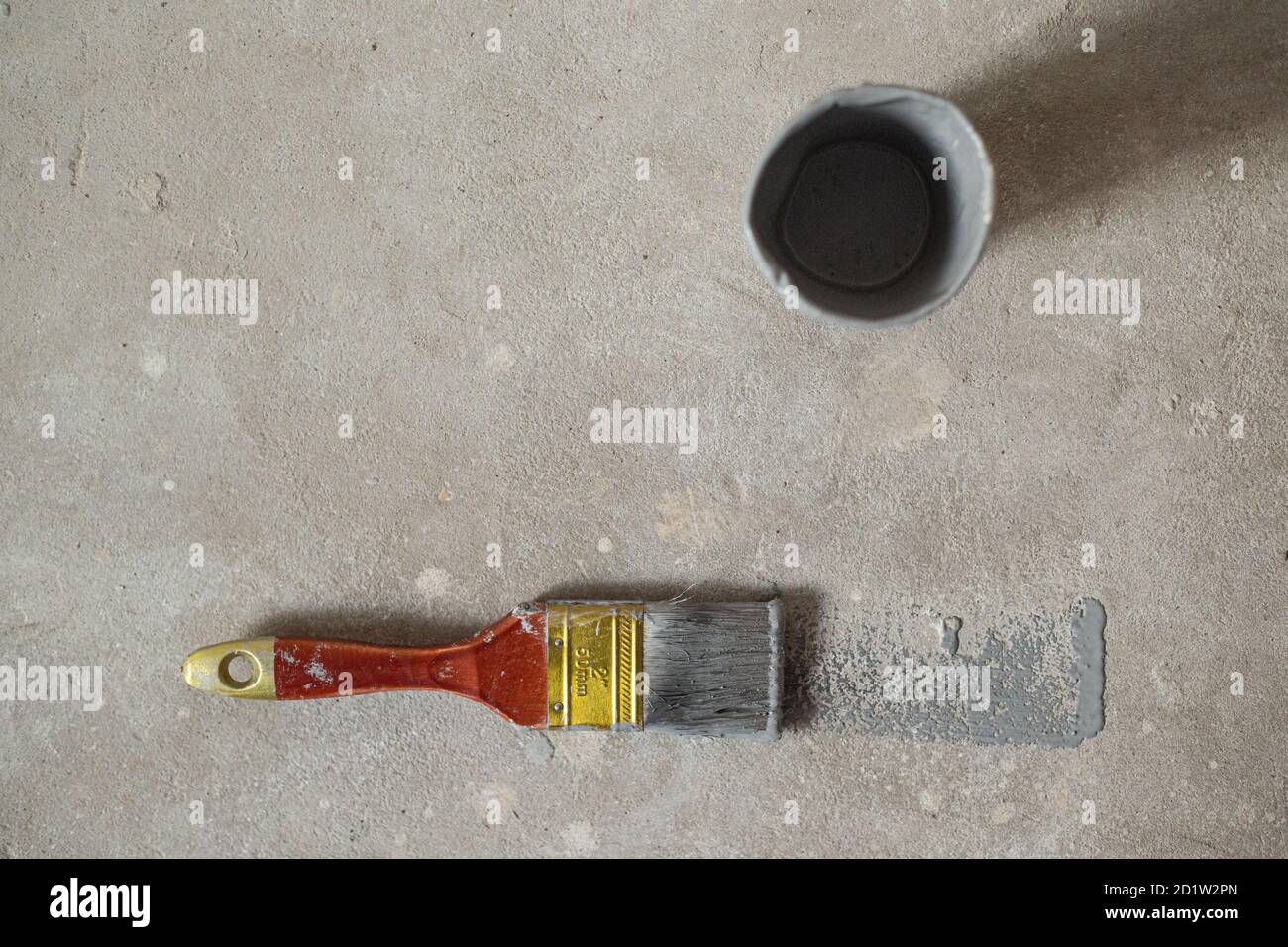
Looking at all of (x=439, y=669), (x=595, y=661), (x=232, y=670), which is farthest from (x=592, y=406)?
(x=232, y=670)

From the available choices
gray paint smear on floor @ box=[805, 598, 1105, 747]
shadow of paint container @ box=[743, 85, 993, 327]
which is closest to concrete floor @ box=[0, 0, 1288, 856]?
gray paint smear on floor @ box=[805, 598, 1105, 747]

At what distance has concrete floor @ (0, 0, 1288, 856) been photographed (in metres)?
2.17

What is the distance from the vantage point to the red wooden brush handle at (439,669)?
2105mm

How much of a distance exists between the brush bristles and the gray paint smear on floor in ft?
0.54

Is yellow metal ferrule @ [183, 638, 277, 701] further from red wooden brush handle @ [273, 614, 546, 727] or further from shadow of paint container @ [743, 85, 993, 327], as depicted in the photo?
shadow of paint container @ [743, 85, 993, 327]

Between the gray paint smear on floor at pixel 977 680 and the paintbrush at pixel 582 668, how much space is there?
0.21 metres

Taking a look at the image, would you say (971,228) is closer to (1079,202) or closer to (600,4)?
(1079,202)

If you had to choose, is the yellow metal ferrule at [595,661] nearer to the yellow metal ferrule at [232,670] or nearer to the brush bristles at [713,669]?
the brush bristles at [713,669]

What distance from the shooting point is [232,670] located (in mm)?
2170

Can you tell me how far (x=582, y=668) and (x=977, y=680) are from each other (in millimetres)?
995

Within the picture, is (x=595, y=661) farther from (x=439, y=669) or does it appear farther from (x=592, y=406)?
(x=592, y=406)

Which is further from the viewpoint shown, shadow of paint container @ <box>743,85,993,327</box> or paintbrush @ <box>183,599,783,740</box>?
paintbrush @ <box>183,599,783,740</box>

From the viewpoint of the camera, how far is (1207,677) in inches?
86.4
